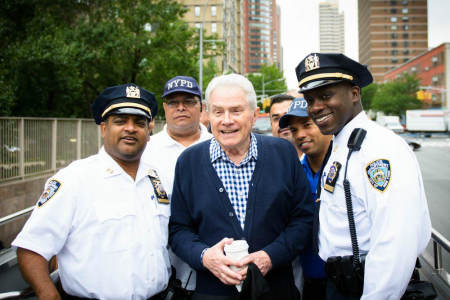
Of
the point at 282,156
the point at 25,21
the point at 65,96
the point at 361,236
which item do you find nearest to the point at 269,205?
the point at 282,156

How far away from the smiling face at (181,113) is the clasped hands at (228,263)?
5.66 ft

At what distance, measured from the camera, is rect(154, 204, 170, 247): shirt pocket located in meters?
2.43

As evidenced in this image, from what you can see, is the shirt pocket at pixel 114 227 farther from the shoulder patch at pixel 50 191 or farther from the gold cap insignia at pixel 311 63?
the gold cap insignia at pixel 311 63

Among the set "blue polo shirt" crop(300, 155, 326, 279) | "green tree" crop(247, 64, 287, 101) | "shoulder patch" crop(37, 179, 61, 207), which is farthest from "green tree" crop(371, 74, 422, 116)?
"shoulder patch" crop(37, 179, 61, 207)

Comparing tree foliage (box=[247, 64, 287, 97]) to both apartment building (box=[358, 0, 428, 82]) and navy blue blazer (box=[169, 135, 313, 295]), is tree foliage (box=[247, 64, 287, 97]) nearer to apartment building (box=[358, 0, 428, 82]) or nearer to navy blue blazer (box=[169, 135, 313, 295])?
apartment building (box=[358, 0, 428, 82])

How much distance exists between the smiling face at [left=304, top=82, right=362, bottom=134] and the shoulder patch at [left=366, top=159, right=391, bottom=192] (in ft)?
1.28

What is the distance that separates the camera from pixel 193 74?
22094 millimetres

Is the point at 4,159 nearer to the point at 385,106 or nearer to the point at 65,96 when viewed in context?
the point at 65,96

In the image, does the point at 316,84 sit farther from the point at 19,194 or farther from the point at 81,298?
the point at 19,194

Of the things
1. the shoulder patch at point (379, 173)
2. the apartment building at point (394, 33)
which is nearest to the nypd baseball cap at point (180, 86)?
the shoulder patch at point (379, 173)

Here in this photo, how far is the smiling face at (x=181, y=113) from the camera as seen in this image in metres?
3.62

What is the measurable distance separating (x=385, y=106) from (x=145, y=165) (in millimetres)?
64671

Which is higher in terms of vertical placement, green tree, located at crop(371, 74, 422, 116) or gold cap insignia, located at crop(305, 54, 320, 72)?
green tree, located at crop(371, 74, 422, 116)

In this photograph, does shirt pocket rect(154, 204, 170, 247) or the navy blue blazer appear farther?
shirt pocket rect(154, 204, 170, 247)
